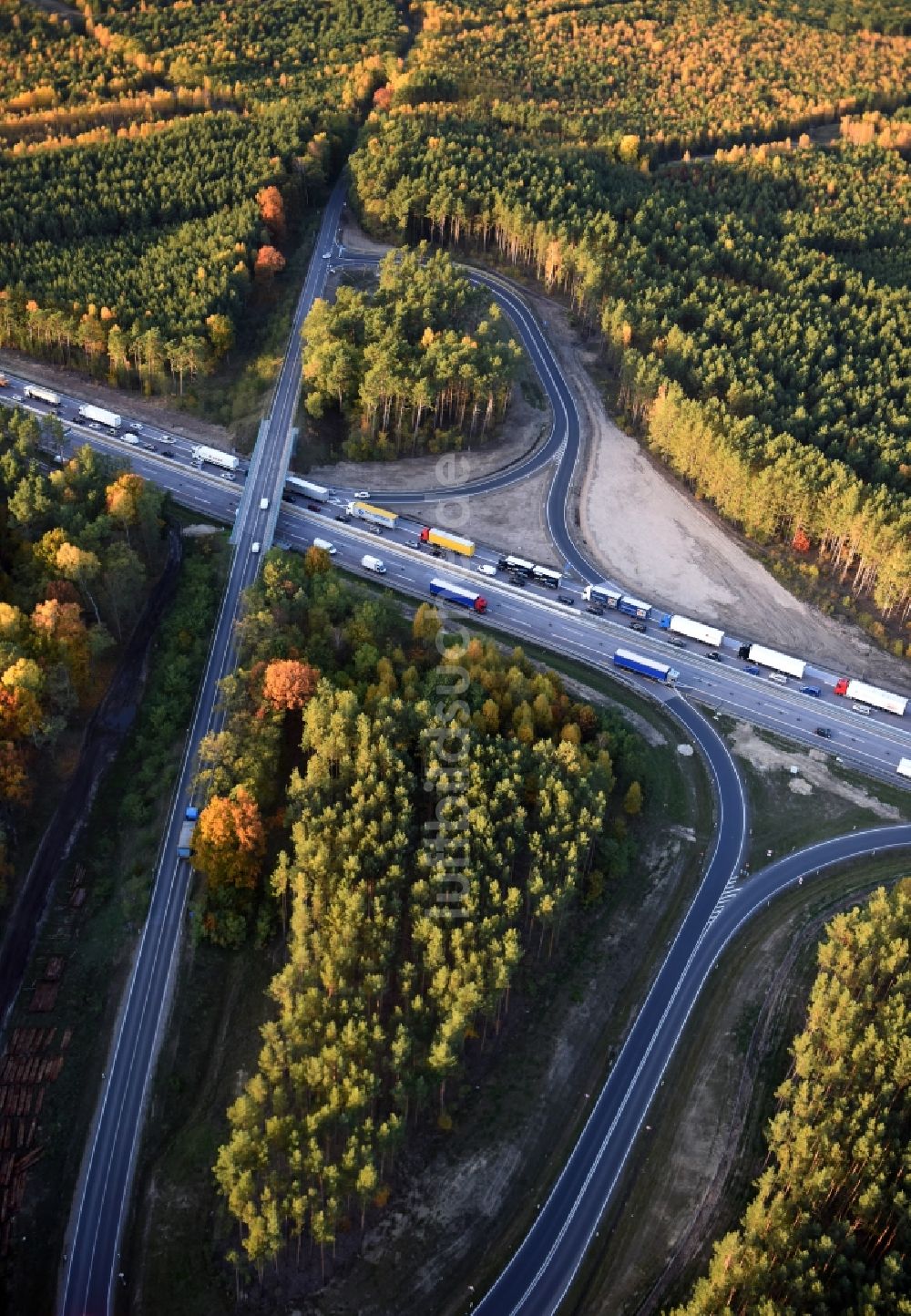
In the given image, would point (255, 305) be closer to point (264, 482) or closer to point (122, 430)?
point (122, 430)

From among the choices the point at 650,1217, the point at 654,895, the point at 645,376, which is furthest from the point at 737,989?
the point at 645,376

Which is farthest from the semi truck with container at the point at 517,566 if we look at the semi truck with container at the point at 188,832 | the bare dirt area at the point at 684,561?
the semi truck with container at the point at 188,832

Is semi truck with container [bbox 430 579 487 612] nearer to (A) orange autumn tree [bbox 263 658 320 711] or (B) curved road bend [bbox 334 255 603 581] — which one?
(B) curved road bend [bbox 334 255 603 581]

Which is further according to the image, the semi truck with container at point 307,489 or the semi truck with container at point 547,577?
the semi truck with container at point 307,489

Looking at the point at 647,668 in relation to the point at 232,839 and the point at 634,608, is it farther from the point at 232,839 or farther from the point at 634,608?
the point at 232,839

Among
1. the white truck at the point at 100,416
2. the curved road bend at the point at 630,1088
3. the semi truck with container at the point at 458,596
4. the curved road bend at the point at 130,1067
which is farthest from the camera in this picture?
the white truck at the point at 100,416

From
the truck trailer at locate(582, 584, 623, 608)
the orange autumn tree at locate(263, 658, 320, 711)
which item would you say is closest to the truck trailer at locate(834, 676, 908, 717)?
the truck trailer at locate(582, 584, 623, 608)

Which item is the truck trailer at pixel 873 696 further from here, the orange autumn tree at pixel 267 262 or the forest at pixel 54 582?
the orange autumn tree at pixel 267 262
